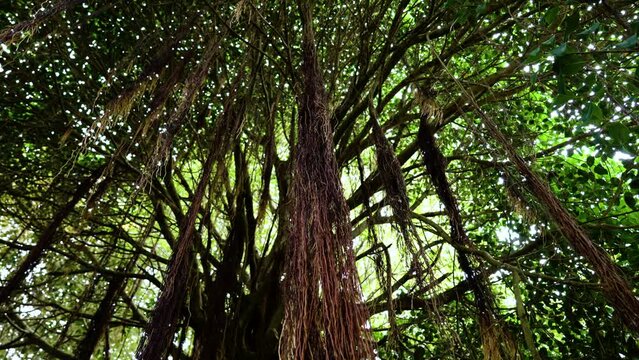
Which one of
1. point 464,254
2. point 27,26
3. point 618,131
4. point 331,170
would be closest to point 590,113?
point 618,131

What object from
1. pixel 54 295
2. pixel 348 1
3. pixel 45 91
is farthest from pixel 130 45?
→ pixel 54 295

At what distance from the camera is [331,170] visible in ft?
4.95

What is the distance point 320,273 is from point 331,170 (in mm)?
471

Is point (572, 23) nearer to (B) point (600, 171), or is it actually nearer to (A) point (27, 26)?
(B) point (600, 171)

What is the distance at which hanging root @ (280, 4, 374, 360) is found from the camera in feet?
3.40

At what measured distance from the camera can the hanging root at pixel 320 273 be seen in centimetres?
104

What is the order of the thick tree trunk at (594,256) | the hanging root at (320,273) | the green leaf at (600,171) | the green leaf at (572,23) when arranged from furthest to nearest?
the green leaf at (600,171) < the thick tree trunk at (594,256) < the green leaf at (572,23) < the hanging root at (320,273)

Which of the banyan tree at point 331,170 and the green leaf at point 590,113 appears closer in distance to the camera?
the green leaf at point 590,113

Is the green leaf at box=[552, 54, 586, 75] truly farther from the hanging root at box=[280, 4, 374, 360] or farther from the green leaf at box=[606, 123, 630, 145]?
the hanging root at box=[280, 4, 374, 360]

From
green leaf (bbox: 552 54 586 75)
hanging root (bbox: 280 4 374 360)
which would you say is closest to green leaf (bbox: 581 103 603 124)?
green leaf (bbox: 552 54 586 75)

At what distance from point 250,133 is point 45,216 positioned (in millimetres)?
2097

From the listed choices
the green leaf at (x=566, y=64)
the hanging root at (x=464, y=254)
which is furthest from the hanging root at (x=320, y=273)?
the hanging root at (x=464, y=254)

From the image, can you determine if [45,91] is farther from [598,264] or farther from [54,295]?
[598,264]

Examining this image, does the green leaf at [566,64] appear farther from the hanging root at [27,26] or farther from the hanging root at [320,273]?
the hanging root at [27,26]
